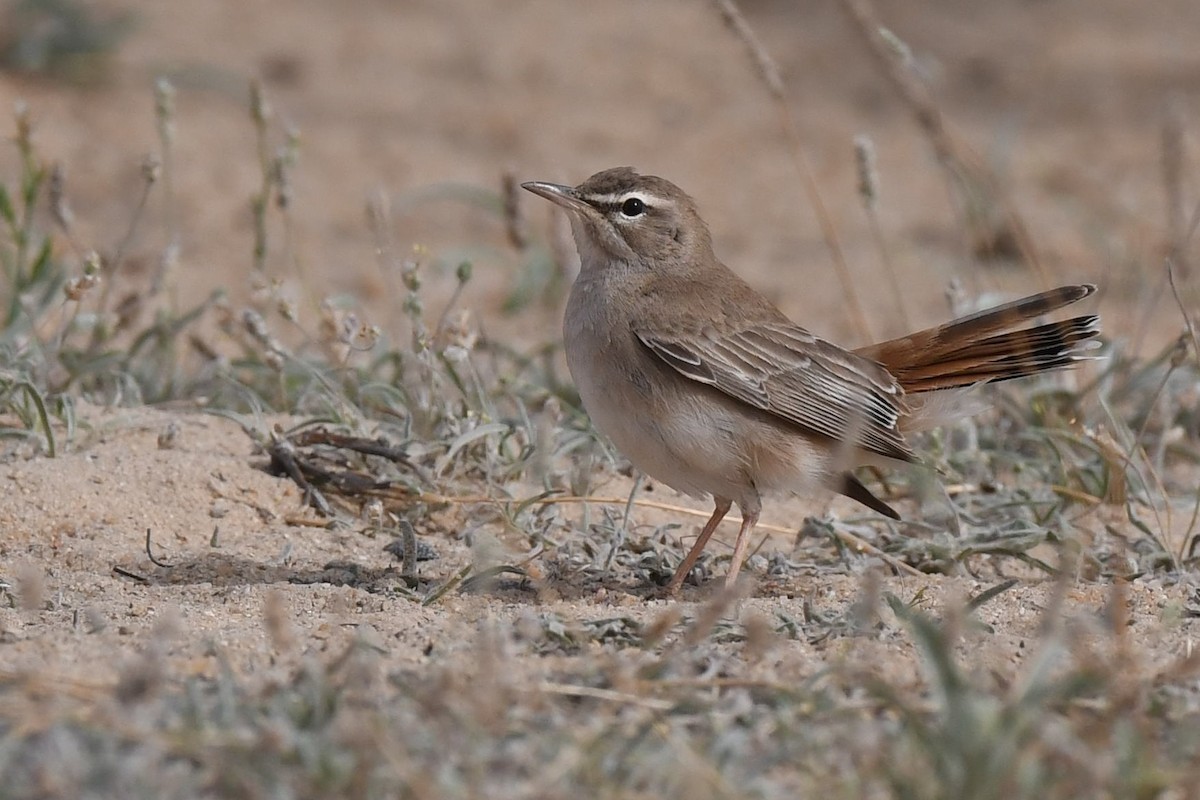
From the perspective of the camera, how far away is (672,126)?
463 inches

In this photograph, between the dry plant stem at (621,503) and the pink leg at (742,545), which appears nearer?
the pink leg at (742,545)

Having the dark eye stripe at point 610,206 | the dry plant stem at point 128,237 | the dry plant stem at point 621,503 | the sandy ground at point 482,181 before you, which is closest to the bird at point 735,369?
the dark eye stripe at point 610,206

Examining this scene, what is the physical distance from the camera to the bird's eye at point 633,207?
19.3 ft

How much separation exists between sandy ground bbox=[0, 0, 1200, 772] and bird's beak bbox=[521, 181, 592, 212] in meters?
0.72

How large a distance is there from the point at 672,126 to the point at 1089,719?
341 inches

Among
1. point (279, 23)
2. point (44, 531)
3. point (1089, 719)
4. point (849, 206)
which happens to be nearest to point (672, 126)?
point (849, 206)

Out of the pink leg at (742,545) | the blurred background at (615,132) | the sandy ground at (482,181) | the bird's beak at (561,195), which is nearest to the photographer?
the sandy ground at (482,181)

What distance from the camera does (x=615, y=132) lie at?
11.4 metres

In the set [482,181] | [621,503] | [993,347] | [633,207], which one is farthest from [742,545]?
[482,181]

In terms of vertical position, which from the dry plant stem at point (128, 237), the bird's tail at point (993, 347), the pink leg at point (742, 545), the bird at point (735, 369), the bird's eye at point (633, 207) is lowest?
Answer: the dry plant stem at point (128, 237)

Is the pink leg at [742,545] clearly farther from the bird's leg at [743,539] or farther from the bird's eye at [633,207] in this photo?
the bird's eye at [633,207]

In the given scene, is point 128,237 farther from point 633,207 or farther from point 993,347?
point 993,347

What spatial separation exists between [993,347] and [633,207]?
1365 millimetres

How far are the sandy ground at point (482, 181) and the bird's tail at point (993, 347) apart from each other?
783mm
